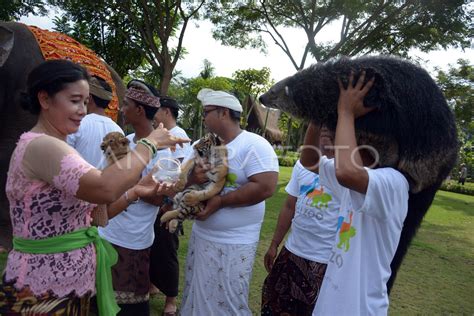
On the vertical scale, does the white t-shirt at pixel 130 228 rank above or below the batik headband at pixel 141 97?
below

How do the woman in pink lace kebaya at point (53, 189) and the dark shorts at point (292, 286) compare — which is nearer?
the woman in pink lace kebaya at point (53, 189)

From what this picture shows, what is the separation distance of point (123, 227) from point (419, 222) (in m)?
2.06

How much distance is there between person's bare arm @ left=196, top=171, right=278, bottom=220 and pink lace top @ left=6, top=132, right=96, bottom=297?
1120mm

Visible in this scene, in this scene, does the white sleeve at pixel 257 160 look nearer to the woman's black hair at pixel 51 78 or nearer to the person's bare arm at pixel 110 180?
the person's bare arm at pixel 110 180

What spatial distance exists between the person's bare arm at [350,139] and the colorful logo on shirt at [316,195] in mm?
1163

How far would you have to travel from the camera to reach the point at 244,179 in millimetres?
2887

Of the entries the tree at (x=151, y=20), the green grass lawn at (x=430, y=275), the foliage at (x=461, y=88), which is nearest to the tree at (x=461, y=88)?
the foliage at (x=461, y=88)

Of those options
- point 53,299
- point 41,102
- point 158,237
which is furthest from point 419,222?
point 158,237

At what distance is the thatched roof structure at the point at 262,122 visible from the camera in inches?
1364

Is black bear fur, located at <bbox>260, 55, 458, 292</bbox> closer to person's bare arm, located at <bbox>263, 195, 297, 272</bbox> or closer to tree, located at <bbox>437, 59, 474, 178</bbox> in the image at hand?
person's bare arm, located at <bbox>263, 195, 297, 272</bbox>

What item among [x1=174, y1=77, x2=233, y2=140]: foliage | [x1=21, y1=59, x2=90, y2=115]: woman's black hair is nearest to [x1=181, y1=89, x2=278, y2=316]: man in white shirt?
[x1=21, y1=59, x2=90, y2=115]: woman's black hair

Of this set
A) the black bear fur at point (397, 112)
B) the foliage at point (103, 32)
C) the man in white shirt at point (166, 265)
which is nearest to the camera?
Result: the black bear fur at point (397, 112)

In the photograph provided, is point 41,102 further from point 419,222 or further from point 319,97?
point 419,222

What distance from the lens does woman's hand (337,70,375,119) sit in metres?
1.45
